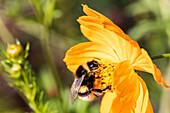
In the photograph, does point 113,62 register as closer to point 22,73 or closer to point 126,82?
point 126,82

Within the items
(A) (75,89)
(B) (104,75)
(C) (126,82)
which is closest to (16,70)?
(A) (75,89)

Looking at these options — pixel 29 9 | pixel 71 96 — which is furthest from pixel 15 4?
pixel 71 96

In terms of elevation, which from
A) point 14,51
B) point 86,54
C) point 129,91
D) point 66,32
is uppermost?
point 14,51

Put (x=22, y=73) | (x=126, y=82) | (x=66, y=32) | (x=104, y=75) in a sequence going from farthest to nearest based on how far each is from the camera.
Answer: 1. (x=66, y=32)
2. (x=22, y=73)
3. (x=104, y=75)
4. (x=126, y=82)

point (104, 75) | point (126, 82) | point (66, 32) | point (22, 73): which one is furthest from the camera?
point (66, 32)

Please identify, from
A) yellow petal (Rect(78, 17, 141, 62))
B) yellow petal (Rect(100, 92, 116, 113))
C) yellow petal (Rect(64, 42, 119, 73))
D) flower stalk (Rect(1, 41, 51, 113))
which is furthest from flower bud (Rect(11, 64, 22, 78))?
yellow petal (Rect(100, 92, 116, 113))

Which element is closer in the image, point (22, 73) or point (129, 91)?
point (129, 91)
